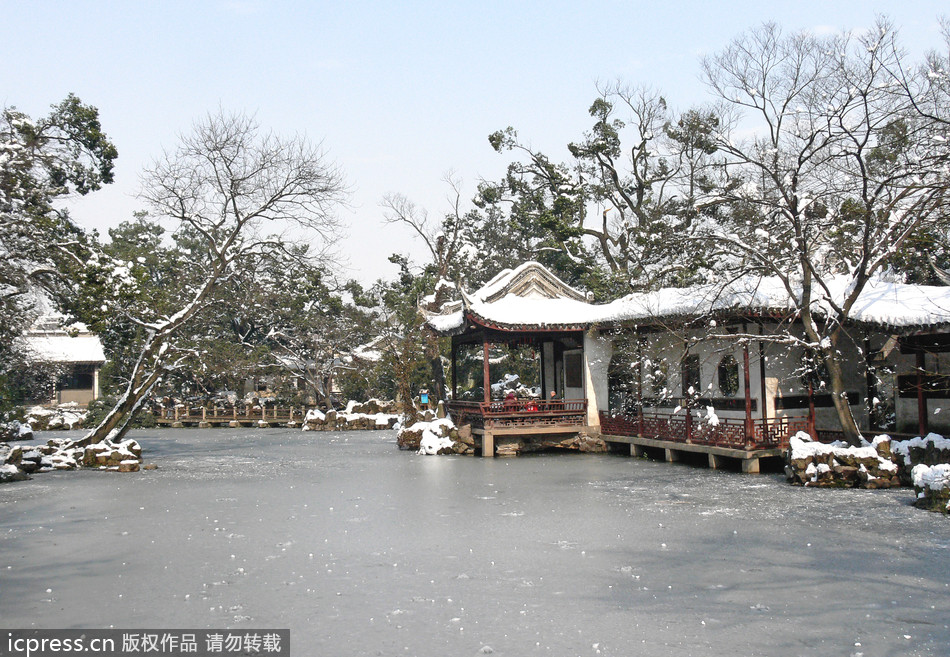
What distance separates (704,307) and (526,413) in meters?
5.75

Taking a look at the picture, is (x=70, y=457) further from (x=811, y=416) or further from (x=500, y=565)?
(x=811, y=416)

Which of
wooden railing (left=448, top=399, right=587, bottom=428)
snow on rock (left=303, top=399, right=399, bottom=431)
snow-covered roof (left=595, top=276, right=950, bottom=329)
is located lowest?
snow on rock (left=303, top=399, right=399, bottom=431)

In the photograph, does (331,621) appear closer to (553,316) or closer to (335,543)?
(335,543)

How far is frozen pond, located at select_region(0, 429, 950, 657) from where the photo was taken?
561 cm

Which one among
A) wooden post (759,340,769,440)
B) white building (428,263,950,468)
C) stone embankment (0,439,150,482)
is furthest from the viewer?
stone embankment (0,439,150,482)

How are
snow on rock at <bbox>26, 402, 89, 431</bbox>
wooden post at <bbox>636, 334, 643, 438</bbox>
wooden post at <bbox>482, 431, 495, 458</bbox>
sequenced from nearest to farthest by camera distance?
wooden post at <bbox>636, 334, 643, 438</bbox> < wooden post at <bbox>482, 431, 495, 458</bbox> < snow on rock at <bbox>26, 402, 89, 431</bbox>

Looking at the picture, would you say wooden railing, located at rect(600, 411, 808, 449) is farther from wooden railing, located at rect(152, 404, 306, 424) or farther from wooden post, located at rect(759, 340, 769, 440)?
wooden railing, located at rect(152, 404, 306, 424)

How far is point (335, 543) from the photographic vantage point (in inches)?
349

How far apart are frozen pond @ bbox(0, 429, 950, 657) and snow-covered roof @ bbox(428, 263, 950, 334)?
3.03 m

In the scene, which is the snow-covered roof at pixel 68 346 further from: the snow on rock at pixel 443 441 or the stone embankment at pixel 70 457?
the snow on rock at pixel 443 441

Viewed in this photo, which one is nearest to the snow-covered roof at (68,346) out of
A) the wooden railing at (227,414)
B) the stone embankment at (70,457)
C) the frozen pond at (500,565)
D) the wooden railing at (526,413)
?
the wooden railing at (227,414)

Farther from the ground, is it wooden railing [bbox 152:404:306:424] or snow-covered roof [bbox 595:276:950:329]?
snow-covered roof [bbox 595:276:950:329]

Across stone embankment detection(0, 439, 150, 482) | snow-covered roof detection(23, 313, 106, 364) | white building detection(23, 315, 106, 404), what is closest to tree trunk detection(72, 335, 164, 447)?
stone embankment detection(0, 439, 150, 482)

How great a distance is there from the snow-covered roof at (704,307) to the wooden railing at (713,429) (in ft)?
6.87
